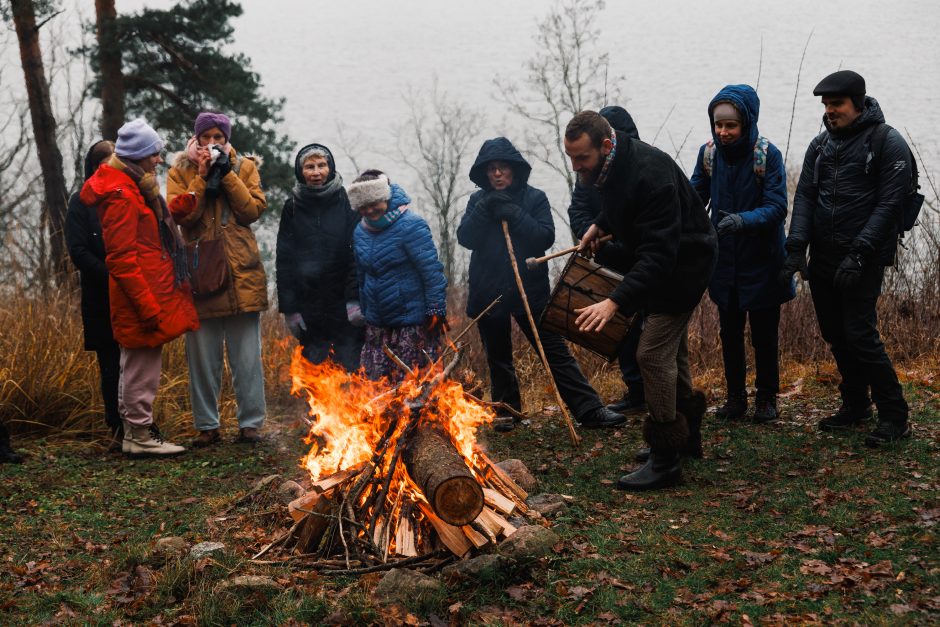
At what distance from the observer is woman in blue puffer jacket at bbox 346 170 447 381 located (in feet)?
19.7

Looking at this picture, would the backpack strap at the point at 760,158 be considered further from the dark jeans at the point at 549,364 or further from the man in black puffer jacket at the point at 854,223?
the dark jeans at the point at 549,364

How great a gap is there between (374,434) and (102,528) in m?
1.75

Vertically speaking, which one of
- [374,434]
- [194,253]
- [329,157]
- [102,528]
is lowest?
[102,528]

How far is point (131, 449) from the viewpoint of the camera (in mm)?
6301

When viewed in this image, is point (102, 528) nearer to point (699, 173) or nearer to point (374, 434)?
point (374, 434)

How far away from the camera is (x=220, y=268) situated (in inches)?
248

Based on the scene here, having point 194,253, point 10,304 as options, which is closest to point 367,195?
point 194,253

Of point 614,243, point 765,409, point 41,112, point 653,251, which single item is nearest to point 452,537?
point 653,251

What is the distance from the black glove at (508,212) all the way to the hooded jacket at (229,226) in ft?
6.06

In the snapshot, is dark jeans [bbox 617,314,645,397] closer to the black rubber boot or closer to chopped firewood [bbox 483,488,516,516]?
the black rubber boot

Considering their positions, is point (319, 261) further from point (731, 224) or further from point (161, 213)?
point (731, 224)

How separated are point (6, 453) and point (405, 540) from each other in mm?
3626

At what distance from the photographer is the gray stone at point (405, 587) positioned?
11.4 feet

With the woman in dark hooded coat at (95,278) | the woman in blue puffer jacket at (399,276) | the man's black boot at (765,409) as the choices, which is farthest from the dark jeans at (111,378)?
the man's black boot at (765,409)
